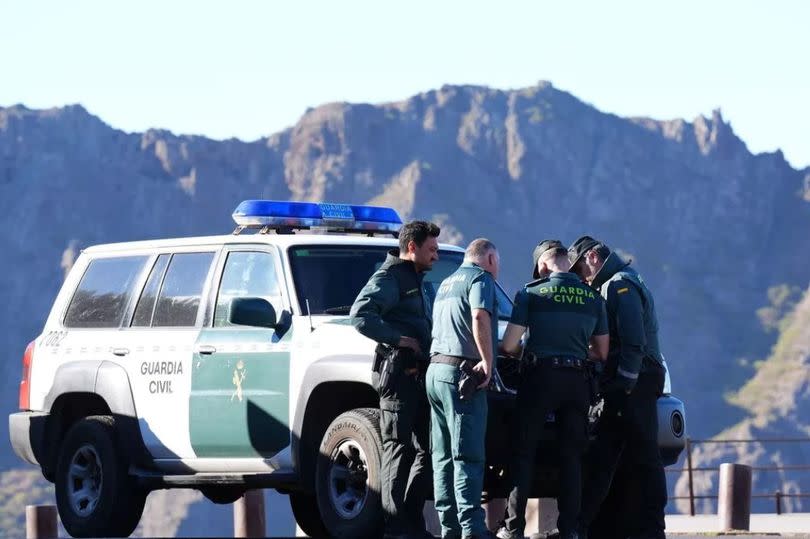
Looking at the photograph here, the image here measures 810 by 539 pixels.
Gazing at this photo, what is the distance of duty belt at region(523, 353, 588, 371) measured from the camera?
9383mm

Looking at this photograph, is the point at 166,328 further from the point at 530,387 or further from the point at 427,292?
the point at 530,387

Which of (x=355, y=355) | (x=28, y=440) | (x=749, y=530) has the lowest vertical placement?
(x=749, y=530)

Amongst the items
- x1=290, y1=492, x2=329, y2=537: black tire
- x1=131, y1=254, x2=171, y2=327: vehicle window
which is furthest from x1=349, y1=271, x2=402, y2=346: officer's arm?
x1=290, y1=492, x2=329, y2=537: black tire

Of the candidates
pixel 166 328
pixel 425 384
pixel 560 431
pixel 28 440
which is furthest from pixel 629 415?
pixel 28 440

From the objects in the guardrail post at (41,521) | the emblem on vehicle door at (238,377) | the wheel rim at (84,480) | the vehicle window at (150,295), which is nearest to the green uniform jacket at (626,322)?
the emblem on vehicle door at (238,377)

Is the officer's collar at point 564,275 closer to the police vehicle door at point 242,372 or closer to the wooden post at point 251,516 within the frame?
the police vehicle door at point 242,372

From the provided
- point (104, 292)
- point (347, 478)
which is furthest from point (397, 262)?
point (104, 292)

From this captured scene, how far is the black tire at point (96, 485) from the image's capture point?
11281 millimetres

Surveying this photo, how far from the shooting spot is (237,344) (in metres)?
10.6

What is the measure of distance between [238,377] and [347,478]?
1.15 meters

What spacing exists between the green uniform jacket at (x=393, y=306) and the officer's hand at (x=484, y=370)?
0.57 metres

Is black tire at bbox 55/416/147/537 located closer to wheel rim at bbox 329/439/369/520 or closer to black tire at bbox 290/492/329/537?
black tire at bbox 290/492/329/537

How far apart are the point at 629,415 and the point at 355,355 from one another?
1668mm

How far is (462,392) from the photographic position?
349 inches
